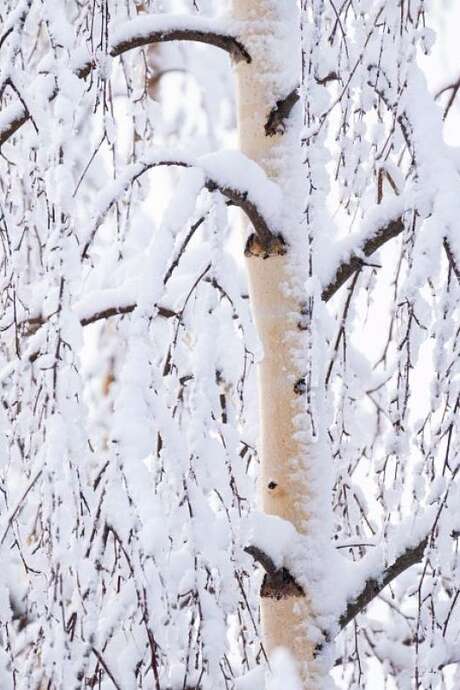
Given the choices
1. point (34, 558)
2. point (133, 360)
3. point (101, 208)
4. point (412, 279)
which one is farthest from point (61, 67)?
point (34, 558)

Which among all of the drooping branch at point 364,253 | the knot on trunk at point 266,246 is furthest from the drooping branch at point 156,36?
the drooping branch at point 364,253

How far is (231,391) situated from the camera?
9.38 feet

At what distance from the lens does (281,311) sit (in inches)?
91.8

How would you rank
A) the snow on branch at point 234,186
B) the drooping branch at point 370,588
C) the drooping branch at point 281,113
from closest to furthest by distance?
1. the snow on branch at point 234,186
2. the drooping branch at point 370,588
3. the drooping branch at point 281,113

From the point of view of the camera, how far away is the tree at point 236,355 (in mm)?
1591

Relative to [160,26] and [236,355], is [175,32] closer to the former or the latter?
[160,26]

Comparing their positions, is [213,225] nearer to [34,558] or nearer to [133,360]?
[133,360]

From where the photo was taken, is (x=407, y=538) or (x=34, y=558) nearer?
(x=34, y=558)

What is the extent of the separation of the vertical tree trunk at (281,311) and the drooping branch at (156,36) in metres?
0.05

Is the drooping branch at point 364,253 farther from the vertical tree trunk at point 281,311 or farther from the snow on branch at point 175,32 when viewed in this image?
the snow on branch at point 175,32

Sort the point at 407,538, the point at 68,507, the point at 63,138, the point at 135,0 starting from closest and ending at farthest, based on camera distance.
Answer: the point at 68,507 < the point at 63,138 < the point at 407,538 < the point at 135,0

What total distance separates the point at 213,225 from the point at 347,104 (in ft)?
1.20

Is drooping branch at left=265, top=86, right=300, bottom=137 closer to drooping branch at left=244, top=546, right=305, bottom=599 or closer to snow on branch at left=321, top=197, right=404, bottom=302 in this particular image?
snow on branch at left=321, top=197, right=404, bottom=302

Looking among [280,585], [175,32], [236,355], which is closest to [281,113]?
[175,32]
